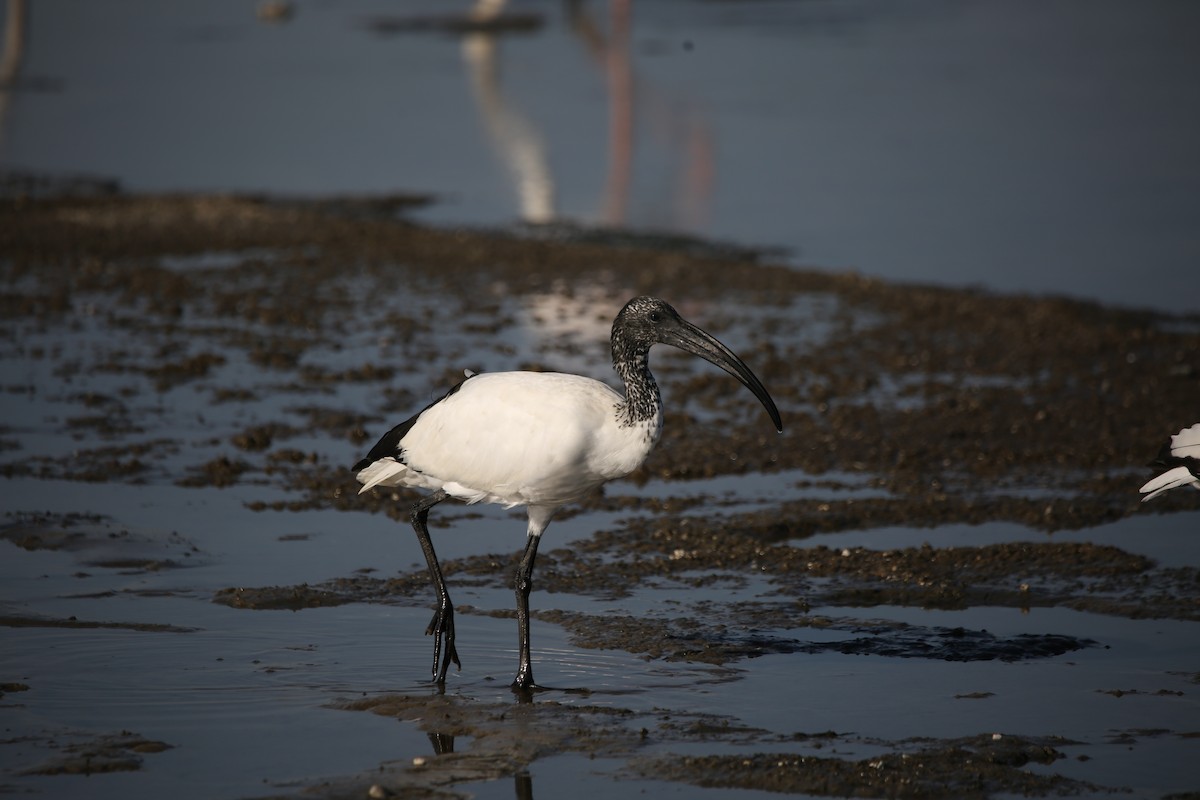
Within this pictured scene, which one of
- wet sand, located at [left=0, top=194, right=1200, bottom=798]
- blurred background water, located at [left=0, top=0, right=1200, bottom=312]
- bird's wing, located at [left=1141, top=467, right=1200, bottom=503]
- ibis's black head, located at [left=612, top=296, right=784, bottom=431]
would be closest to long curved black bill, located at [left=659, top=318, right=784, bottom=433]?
ibis's black head, located at [left=612, top=296, right=784, bottom=431]

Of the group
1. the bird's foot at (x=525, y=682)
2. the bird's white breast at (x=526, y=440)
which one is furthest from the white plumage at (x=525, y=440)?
the bird's foot at (x=525, y=682)

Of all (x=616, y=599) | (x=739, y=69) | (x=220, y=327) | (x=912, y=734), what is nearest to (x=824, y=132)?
(x=739, y=69)

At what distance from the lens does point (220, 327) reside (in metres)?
13.9

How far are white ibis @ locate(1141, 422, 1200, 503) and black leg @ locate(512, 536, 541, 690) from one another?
9.18ft

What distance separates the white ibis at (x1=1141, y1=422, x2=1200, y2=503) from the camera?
720 cm

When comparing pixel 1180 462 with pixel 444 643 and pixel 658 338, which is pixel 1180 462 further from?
pixel 444 643

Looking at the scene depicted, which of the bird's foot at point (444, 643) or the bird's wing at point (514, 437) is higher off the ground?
the bird's wing at point (514, 437)

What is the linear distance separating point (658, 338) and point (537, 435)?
0.76 meters

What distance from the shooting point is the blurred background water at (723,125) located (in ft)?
61.5

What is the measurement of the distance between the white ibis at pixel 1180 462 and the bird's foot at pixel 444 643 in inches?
125

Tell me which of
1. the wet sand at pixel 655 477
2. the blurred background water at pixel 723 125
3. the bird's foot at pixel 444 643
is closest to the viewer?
the wet sand at pixel 655 477

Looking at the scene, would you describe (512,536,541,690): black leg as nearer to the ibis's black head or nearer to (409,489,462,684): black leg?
(409,489,462,684): black leg

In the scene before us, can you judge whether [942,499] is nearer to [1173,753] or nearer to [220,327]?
[1173,753]

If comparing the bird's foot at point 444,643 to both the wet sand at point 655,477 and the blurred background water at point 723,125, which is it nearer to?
the wet sand at point 655,477
